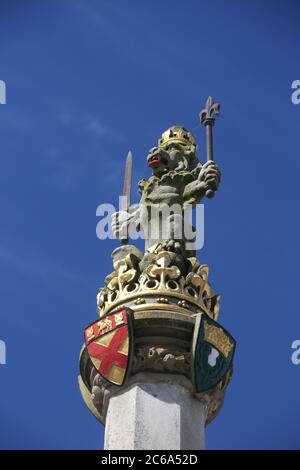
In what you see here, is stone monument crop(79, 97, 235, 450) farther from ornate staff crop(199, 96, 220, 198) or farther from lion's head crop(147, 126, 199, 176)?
lion's head crop(147, 126, 199, 176)

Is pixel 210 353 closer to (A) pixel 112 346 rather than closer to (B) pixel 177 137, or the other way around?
(A) pixel 112 346

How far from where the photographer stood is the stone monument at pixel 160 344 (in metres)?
15.7

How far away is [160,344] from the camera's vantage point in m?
16.3

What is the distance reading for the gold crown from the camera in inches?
802

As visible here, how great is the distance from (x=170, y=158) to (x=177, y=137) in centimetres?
77

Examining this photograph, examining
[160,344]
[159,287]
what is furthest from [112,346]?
[159,287]

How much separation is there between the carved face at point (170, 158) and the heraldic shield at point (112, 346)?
381 centimetres

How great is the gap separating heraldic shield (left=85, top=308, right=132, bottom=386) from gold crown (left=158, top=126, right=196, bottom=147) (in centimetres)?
473

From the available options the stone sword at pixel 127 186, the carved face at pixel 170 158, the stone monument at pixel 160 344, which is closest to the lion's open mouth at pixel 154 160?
the carved face at pixel 170 158

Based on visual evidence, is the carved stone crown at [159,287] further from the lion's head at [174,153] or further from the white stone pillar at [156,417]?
the lion's head at [174,153]
